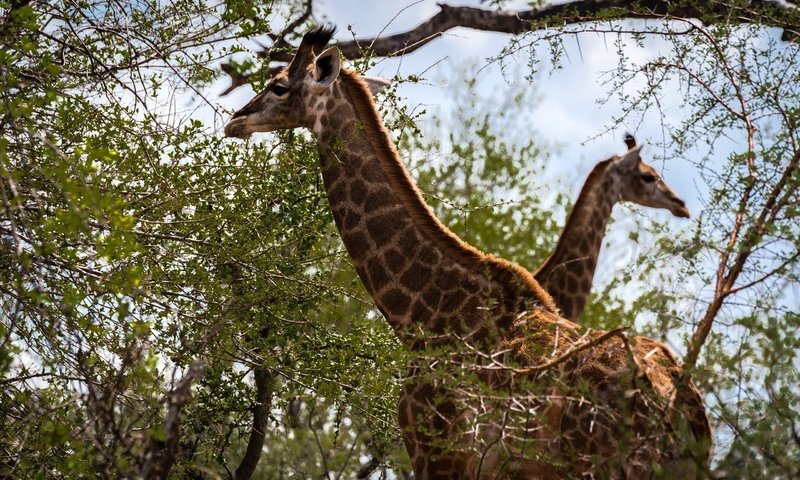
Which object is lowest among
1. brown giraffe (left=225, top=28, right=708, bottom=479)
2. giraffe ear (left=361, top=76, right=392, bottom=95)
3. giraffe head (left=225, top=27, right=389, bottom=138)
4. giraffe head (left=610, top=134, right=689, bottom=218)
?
brown giraffe (left=225, top=28, right=708, bottom=479)

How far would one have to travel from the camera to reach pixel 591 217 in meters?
11.1

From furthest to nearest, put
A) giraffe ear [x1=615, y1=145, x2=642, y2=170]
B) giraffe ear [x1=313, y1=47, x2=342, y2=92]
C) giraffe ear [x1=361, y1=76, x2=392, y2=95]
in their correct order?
giraffe ear [x1=615, y1=145, x2=642, y2=170]
giraffe ear [x1=361, y1=76, x2=392, y2=95]
giraffe ear [x1=313, y1=47, x2=342, y2=92]

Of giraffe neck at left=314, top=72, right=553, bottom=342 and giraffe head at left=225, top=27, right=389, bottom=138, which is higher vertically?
giraffe head at left=225, top=27, right=389, bottom=138

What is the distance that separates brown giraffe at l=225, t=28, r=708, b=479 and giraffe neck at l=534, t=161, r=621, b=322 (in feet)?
7.84

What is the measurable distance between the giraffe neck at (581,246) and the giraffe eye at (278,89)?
2.95 metres

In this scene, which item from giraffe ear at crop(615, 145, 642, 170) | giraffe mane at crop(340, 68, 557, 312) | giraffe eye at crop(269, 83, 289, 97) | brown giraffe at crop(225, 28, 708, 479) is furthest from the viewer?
giraffe ear at crop(615, 145, 642, 170)

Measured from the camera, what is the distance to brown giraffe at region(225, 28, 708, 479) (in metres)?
5.54

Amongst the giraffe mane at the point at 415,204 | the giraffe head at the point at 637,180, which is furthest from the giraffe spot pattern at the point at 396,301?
the giraffe head at the point at 637,180

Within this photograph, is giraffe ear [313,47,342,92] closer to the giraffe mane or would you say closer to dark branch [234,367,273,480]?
the giraffe mane

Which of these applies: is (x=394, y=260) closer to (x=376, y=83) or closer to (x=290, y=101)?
(x=290, y=101)

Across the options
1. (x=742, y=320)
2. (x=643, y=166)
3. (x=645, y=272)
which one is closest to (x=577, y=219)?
(x=643, y=166)

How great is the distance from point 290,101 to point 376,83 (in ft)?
2.58

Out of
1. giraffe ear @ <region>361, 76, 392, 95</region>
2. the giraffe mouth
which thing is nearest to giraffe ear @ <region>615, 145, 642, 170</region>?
the giraffe mouth

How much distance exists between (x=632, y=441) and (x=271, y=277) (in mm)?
4167
